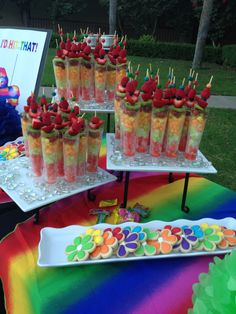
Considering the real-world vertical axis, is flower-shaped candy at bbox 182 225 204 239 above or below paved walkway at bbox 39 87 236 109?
above

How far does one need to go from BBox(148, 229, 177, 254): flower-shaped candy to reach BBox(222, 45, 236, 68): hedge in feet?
27.5

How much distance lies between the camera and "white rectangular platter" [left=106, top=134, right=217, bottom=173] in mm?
1275

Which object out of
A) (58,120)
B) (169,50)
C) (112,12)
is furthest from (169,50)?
(58,120)

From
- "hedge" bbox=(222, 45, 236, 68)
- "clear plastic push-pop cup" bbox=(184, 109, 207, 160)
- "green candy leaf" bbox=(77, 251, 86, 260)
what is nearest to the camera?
"green candy leaf" bbox=(77, 251, 86, 260)

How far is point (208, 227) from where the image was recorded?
1.19 metres

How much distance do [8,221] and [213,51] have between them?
30.7 feet

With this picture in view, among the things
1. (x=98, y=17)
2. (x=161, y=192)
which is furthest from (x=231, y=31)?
(x=161, y=192)

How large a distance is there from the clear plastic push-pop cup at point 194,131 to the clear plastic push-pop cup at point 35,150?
1.80 feet

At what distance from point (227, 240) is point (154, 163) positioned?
370mm

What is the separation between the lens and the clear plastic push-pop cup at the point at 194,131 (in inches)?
50.5

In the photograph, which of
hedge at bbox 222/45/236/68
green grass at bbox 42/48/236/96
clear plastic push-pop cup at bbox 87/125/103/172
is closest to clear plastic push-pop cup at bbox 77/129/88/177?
clear plastic push-pop cup at bbox 87/125/103/172

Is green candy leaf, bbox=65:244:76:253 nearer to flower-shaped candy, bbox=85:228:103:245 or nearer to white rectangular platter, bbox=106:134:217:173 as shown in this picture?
flower-shaped candy, bbox=85:228:103:245

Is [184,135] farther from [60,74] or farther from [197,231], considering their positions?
[60,74]

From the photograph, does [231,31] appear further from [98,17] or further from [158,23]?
[98,17]
